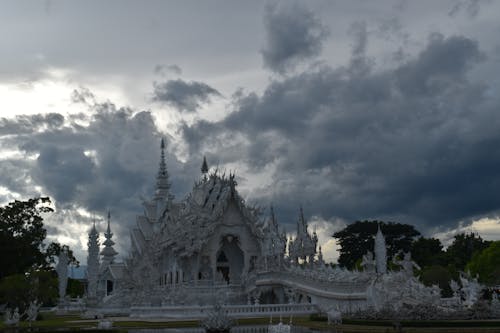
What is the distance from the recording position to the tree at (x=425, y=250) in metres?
77.1

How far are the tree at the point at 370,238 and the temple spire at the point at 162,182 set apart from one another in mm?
24405

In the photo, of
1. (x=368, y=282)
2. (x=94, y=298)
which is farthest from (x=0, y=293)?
(x=368, y=282)

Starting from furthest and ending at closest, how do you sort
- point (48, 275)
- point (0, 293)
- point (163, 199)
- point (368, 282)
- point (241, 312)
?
point (163, 199) < point (48, 275) < point (0, 293) < point (241, 312) < point (368, 282)

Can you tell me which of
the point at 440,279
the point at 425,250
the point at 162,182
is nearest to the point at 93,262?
the point at 162,182

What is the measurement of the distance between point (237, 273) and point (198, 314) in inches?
718

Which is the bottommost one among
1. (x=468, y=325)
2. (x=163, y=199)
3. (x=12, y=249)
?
(x=468, y=325)

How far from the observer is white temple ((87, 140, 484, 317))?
3509 centimetres

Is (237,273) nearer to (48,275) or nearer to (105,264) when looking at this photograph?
(48,275)

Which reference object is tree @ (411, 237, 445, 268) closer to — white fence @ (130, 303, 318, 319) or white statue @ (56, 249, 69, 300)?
white statue @ (56, 249, 69, 300)

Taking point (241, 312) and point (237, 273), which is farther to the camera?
point (237, 273)

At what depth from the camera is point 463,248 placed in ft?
249

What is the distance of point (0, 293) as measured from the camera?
44875 mm

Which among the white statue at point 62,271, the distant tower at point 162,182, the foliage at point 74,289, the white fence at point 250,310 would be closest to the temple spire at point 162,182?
the distant tower at point 162,182

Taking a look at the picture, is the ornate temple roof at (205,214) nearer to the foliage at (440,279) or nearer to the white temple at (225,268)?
the white temple at (225,268)
